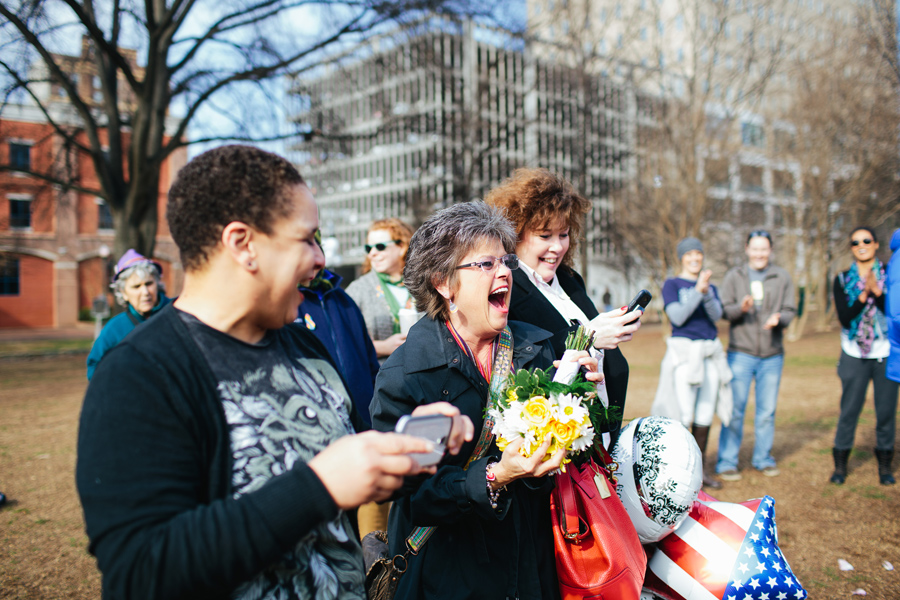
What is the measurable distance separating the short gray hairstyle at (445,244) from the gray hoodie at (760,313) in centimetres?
450

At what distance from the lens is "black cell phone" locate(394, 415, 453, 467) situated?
1372 millimetres

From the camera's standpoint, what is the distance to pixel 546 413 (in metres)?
1.96

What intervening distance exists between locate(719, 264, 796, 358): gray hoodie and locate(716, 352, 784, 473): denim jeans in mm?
113

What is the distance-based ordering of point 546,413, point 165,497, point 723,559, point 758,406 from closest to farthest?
point 165,497, point 546,413, point 723,559, point 758,406

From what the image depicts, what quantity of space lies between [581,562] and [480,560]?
16.0 inches

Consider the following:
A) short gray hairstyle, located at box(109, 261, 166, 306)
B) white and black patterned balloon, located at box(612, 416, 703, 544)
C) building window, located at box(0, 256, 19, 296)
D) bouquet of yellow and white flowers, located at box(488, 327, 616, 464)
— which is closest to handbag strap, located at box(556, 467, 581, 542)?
bouquet of yellow and white flowers, located at box(488, 327, 616, 464)

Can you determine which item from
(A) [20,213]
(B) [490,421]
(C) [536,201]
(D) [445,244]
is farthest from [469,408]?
(A) [20,213]

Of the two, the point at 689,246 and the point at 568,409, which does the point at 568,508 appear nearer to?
the point at 568,409

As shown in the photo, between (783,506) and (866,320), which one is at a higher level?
(866,320)

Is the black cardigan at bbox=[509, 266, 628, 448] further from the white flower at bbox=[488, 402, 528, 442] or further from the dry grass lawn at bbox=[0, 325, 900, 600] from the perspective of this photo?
the dry grass lawn at bbox=[0, 325, 900, 600]

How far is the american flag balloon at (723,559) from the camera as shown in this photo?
2484 mm

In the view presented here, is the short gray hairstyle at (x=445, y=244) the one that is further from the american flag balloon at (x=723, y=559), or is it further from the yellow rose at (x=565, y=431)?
the american flag balloon at (x=723, y=559)

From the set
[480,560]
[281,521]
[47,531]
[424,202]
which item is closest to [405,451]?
[281,521]

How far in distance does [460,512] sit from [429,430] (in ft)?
2.61
